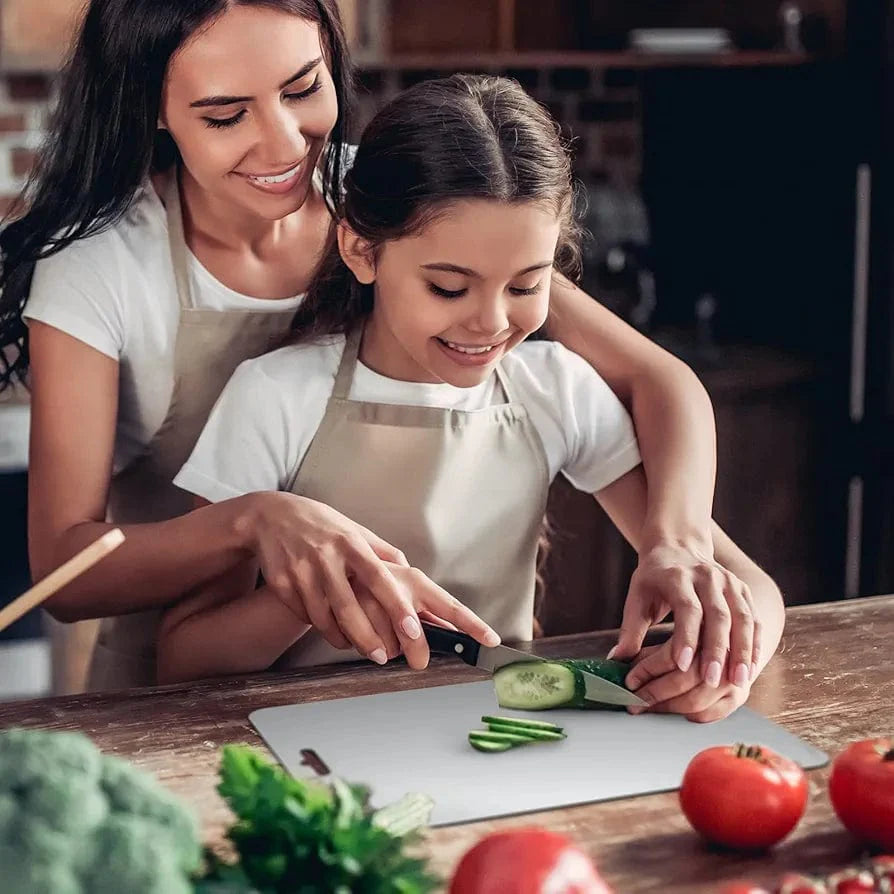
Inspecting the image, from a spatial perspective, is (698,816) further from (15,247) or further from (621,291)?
(621,291)

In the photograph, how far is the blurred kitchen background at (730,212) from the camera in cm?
319

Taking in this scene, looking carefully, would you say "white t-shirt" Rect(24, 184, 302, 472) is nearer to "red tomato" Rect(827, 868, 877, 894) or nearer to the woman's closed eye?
the woman's closed eye

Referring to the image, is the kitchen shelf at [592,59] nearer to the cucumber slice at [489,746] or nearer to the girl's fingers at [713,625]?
the girl's fingers at [713,625]

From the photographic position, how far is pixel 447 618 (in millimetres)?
1310

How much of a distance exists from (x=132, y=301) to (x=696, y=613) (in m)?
0.74

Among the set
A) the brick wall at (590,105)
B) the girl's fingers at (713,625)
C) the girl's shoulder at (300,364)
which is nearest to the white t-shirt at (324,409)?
the girl's shoulder at (300,364)

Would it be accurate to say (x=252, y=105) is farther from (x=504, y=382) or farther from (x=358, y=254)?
(x=504, y=382)

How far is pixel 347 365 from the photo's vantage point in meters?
1.65

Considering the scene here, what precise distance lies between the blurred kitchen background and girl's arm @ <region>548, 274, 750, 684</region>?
1.36 m

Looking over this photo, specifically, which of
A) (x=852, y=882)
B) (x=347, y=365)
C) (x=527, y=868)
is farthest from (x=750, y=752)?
(x=347, y=365)

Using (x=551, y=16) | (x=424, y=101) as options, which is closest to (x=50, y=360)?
(x=424, y=101)

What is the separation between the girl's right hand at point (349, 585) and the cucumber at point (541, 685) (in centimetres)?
4

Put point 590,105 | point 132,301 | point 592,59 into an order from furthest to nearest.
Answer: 1. point 590,105
2. point 592,59
3. point 132,301

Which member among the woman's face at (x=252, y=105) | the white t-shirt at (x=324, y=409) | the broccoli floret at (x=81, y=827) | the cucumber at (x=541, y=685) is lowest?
the cucumber at (x=541, y=685)
